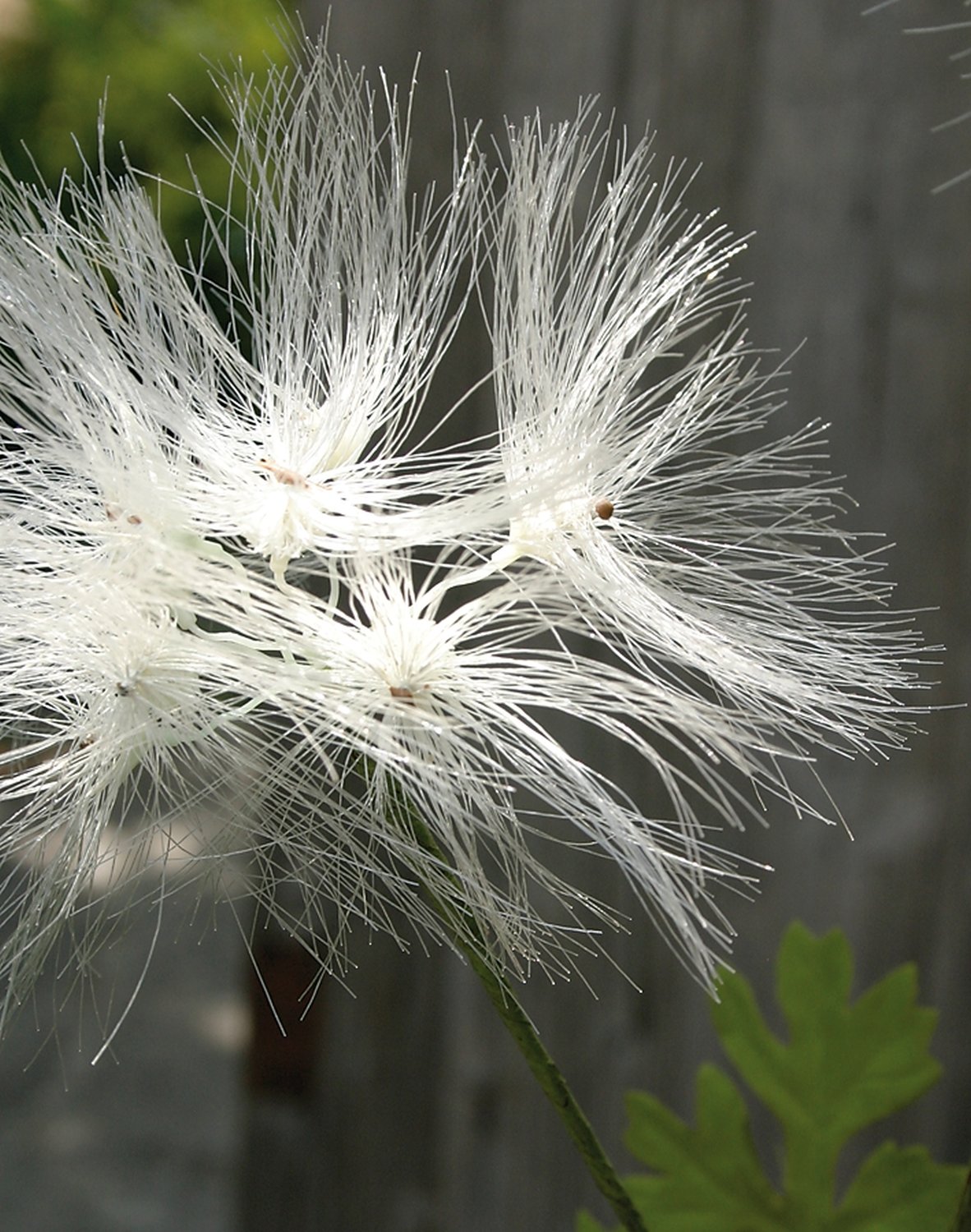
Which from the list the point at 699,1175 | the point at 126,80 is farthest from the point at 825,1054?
the point at 126,80

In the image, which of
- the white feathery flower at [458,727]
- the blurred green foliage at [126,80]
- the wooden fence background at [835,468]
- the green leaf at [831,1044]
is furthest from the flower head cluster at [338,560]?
the blurred green foliage at [126,80]

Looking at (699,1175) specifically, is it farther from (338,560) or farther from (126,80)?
(126,80)

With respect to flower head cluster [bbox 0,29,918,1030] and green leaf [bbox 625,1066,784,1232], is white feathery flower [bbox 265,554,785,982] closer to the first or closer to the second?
flower head cluster [bbox 0,29,918,1030]

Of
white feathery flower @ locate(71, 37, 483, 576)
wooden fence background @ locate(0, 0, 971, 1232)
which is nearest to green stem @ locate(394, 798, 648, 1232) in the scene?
white feathery flower @ locate(71, 37, 483, 576)

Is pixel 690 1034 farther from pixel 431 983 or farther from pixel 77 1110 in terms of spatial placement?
pixel 77 1110

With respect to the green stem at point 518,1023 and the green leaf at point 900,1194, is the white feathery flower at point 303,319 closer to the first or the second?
the green stem at point 518,1023

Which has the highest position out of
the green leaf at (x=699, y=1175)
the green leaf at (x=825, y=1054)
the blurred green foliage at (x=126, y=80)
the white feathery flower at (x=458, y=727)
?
the blurred green foliage at (x=126, y=80)
